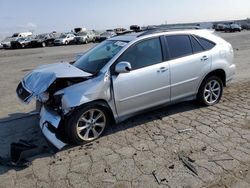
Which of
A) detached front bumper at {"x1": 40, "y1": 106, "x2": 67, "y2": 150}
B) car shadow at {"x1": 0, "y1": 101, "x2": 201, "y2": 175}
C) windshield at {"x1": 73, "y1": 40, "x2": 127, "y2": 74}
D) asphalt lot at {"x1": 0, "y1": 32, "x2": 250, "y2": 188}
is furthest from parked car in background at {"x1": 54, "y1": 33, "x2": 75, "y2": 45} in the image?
detached front bumper at {"x1": 40, "y1": 106, "x2": 67, "y2": 150}

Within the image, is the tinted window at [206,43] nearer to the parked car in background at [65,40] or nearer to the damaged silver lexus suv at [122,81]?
the damaged silver lexus suv at [122,81]

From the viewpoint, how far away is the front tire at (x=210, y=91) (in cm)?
567

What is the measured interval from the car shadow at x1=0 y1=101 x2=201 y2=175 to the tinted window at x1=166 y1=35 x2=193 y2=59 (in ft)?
3.94

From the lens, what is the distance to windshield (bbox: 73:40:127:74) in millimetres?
4742

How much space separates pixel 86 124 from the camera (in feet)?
14.6

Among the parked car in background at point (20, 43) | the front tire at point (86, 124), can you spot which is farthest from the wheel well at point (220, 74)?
the parked car in background at point (20, 43)

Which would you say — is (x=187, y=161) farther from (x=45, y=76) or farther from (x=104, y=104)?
(x=45, y=76)

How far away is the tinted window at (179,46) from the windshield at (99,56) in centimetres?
96

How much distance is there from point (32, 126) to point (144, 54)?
2562mm

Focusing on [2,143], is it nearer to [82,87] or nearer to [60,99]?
[60,99]

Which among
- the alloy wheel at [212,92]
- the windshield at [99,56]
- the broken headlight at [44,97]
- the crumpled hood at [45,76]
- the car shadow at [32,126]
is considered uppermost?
the windshield at [99,56]

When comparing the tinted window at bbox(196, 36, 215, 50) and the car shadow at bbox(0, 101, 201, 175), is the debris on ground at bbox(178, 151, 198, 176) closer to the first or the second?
the car shadow at bbox(0, 101, 201, 175)

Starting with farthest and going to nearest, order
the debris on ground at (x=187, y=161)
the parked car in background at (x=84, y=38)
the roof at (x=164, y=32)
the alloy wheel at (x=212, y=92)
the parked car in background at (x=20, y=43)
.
Result: the parked car in background at (x=84, y=38) < the parked car in background at (x=20, y=43) < the alloy wheel at (x=212, y=92) < the roof at (x=164, y=32) < the debris on ground at (x=187, y=161)

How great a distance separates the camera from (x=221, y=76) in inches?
235
